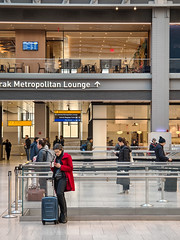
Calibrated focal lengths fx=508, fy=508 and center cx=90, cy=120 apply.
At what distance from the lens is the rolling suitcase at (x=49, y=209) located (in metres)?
11.0

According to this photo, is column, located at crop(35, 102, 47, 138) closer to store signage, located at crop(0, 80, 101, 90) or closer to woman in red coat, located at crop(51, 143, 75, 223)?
store signage, located at crop(0, 80, 101, 90)

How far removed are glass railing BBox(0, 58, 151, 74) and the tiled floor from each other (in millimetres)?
21892

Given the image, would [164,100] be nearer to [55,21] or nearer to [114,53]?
[114,53]

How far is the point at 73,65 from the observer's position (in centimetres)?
3316

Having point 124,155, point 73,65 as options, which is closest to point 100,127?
point 73,65

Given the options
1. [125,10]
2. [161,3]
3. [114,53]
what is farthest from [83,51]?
[161,3]

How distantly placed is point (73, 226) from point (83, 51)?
87.7 feet

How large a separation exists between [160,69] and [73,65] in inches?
222

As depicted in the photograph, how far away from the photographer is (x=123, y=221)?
11.7 meters

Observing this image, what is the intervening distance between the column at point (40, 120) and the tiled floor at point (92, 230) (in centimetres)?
2614

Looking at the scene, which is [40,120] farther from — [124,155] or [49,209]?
[49,209]

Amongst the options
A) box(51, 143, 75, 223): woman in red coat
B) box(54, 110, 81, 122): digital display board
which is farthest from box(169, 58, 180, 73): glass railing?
box(51, 143, 75, 223): woman in red coat

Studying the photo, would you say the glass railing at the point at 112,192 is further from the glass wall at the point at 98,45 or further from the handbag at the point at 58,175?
the glass wall at the point at 98,45

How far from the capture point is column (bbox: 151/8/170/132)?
1286 inches
